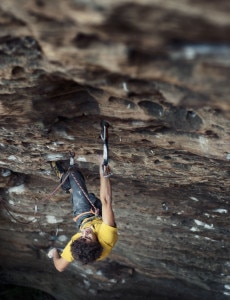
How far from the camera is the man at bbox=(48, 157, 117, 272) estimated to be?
3328mm

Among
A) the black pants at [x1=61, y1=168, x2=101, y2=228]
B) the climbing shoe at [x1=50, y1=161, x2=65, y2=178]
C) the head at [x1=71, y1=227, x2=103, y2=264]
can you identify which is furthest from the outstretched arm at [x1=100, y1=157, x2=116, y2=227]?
the climbing shoe at [x1=50, y1=161, x2=65, y2=178]

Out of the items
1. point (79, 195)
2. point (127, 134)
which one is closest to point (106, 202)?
A: point (127, 134)

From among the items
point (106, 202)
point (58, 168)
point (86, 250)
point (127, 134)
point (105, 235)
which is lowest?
point (86, 250)

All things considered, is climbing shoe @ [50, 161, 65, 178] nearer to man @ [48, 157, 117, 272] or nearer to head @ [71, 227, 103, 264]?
man @ [48, 157, 117, 272]

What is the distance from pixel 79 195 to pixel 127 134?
3.14 ft

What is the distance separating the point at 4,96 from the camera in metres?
3.08

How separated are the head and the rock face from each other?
83 cm

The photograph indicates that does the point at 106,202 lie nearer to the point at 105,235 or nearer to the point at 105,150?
the point at 105,235

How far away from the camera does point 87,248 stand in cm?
336

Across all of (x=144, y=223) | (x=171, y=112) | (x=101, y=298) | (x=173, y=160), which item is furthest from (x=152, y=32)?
(x=101, y=298)

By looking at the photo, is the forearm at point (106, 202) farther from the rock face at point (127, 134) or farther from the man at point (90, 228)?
the rock face at point (127, 134)

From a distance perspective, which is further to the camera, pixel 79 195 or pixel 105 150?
pixel 79 195

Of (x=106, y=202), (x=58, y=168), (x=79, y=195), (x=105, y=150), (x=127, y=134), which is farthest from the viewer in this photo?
(x=58, y=168)

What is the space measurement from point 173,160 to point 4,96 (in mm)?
1577
